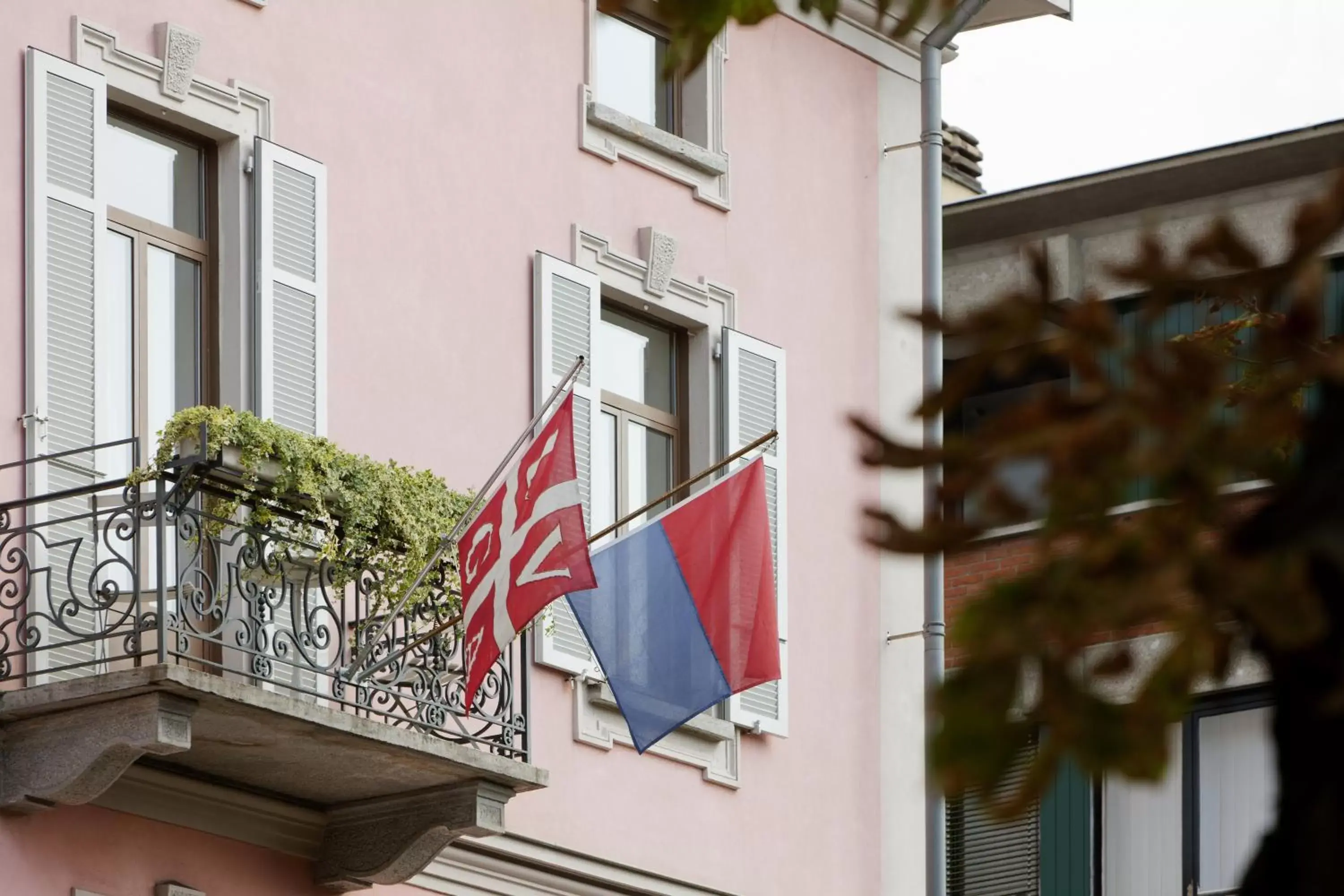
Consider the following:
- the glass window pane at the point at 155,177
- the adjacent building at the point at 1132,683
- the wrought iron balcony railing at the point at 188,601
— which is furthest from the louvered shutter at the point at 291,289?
the adjacent building at the point at 1132,683

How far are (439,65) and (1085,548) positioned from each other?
426 inches

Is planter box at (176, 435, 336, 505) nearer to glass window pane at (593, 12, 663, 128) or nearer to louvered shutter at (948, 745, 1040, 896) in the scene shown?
glass window pane at (593, 12, 663, 128)

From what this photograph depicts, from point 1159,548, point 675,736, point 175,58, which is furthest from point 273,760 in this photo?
point 1159,548

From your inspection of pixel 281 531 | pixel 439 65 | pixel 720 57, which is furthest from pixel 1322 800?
pixel 720 57

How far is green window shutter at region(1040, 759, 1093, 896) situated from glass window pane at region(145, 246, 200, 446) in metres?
9.39

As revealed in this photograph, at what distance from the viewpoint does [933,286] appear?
16.7 metres

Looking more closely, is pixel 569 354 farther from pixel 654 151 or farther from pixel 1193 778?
pixel 1193 778

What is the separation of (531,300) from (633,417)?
1.12 metres

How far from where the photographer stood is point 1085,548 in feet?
11.4

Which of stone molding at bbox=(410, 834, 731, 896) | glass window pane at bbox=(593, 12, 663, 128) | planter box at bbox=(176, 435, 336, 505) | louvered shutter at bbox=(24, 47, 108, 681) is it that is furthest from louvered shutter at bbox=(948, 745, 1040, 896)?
louvered shutter at bbox=(24, 47, 108, 681)

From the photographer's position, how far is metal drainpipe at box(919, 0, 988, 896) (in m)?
15.8

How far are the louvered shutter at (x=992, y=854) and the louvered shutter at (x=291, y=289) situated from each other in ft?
29.2

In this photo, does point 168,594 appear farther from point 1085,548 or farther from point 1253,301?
point 1085,548

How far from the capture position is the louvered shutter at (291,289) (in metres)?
12.6
